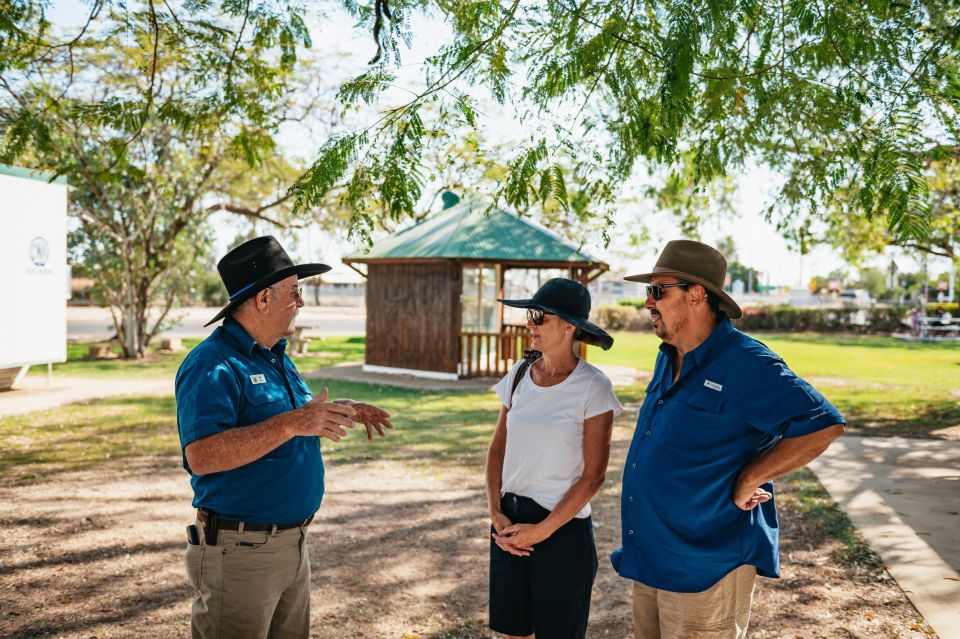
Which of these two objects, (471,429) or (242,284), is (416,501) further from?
(242,284)

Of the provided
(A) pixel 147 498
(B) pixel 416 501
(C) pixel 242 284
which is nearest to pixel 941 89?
(C) pixel 242 284

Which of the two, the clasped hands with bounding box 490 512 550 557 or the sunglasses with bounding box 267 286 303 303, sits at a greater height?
the sunglasses with bounding box 267 286 303 303

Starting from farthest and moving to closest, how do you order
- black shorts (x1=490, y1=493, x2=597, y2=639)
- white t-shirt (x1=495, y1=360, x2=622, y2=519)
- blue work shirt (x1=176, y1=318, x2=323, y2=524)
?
white t-shirt (x1=495, y1=360, x2=622, y2=519) < black shorts (x1=490, y1=493, x2=597, y2=639) < blue work shirt (x1=176, y1=318, x2=323, y2=524)

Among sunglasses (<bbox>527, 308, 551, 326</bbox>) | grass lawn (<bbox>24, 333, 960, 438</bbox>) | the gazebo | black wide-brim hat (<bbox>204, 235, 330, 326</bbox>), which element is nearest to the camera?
black wide-brim hat (<bbox>204, 235, 330, 326</bbox>)

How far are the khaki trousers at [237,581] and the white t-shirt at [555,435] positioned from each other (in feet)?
3.37

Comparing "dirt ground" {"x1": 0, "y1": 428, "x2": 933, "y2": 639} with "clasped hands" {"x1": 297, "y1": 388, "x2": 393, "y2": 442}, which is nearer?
"clasped hands" {"x1": 297, "y1": 388, "x2": 393, "y2": 442}

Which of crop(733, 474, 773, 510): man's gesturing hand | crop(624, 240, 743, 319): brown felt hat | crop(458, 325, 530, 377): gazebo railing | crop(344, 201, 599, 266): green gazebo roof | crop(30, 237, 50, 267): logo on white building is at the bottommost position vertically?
crop(458, 325, 530, 377): gazebo railing

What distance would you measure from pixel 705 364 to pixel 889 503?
5855 mm

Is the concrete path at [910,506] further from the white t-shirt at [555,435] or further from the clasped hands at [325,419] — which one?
the clasped hands at [325,419]

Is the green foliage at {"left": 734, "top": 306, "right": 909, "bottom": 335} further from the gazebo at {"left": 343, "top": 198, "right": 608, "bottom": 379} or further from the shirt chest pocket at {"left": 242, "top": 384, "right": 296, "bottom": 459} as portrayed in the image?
the shirt chest pocket at {"left": 242, "top": 384, "right": 296, "bottom": 459}

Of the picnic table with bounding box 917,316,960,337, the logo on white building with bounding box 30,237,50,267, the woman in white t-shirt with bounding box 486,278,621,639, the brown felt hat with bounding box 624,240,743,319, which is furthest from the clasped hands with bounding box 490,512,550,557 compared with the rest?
the picnic table with bounding box 917,316,960,337

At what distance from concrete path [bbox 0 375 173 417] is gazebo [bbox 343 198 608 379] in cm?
535

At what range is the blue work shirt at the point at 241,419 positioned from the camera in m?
2.72

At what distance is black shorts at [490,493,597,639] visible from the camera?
312 centimetres
